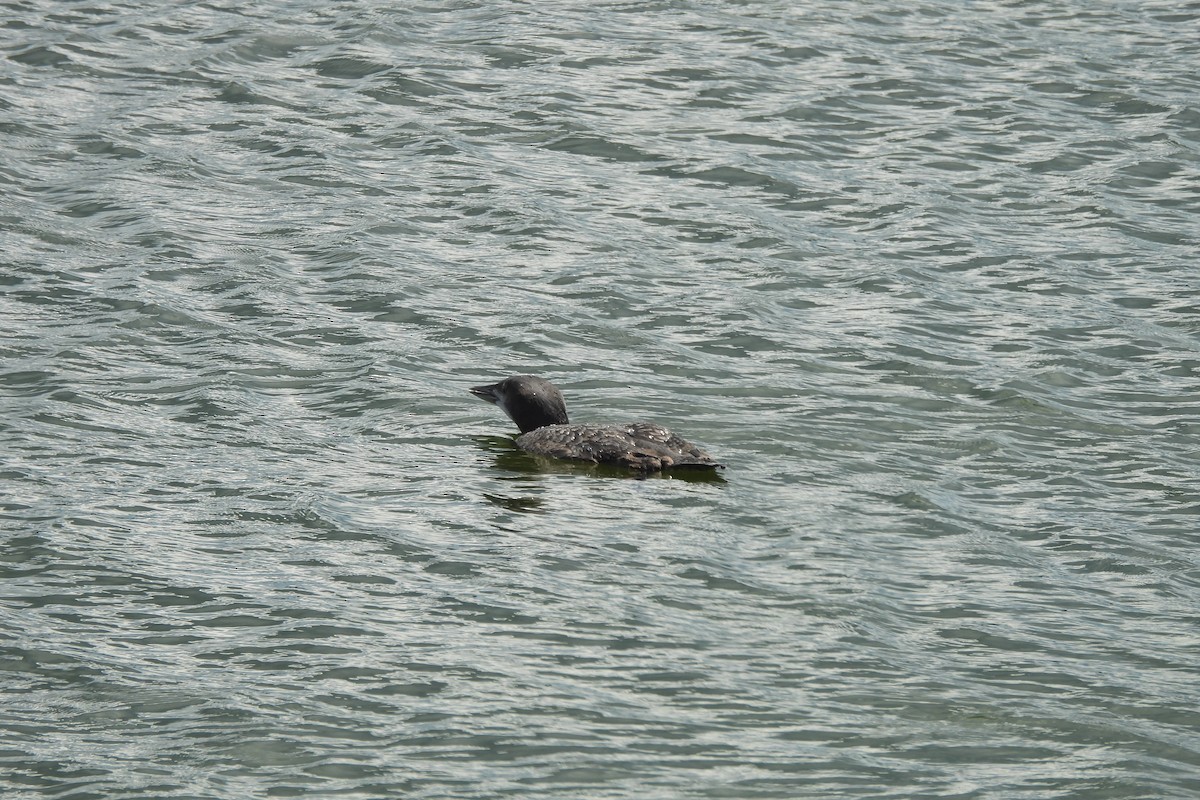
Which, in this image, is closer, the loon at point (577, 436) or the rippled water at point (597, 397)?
the rippled water at point (597, 397)

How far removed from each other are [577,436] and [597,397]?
1300 millimetres

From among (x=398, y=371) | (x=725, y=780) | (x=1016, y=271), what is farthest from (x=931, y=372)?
(x=725, y=780)

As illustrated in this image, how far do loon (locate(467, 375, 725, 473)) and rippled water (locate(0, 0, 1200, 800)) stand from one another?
0.75ft

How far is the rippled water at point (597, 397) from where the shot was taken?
9.50 metres

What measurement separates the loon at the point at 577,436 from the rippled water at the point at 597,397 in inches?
9.0

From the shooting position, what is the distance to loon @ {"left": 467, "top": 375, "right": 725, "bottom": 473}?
510 inches

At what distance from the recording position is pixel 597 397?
14.8 m

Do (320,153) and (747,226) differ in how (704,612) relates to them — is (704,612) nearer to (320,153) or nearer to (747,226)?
(747,226)

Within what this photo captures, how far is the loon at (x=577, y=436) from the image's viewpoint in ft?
42.5

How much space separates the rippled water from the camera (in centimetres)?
950

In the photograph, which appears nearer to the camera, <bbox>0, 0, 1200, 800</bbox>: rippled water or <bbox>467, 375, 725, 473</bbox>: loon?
<bbox>0, 0, 1200, 800</bbox>: rippled water

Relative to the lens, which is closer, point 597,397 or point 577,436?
point 577,436

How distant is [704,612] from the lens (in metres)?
10.8

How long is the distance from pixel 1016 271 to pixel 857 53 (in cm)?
757
